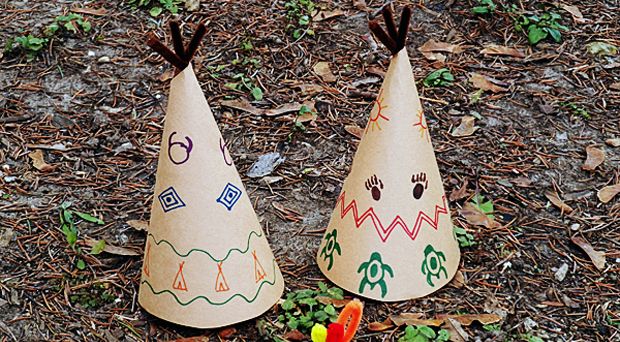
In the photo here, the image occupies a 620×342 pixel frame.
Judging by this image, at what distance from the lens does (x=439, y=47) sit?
378cm

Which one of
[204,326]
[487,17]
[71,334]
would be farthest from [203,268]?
[487,17]

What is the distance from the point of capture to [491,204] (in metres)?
2.90

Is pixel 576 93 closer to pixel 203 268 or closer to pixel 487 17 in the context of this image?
pixel 487 17

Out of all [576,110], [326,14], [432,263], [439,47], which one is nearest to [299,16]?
[326,14]

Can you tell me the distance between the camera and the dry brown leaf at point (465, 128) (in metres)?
3.29

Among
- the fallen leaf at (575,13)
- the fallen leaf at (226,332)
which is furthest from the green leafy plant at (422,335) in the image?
the fallen leaf at (575,13)

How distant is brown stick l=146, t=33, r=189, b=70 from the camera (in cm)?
204

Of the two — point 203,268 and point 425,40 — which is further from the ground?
point 203,268

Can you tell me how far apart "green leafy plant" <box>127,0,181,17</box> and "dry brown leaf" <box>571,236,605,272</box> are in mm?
2226

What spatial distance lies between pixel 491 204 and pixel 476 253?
0.93 feet

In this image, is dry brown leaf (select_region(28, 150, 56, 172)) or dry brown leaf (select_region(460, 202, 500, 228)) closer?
dry brown leaf (select_region(460, 202, 500, 228))

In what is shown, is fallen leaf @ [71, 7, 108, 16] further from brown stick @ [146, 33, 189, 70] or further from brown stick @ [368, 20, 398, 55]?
brown stick @ [368, 20, 398, 55]

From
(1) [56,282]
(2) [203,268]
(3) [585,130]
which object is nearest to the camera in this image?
(2) [203,268]

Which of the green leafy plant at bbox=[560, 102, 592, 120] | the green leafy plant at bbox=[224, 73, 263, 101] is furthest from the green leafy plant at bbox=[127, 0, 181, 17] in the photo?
the green leafy plant at bbox=[560, 102, 592, 120]
